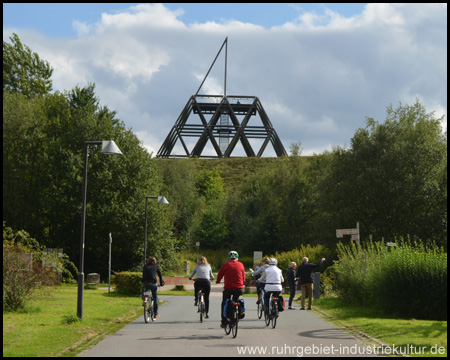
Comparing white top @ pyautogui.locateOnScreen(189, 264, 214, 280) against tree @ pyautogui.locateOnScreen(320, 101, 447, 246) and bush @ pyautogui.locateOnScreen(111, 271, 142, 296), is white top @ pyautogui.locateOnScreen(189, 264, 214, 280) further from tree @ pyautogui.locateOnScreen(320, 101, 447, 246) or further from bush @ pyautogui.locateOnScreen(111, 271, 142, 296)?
tree @ pyautogui.locateOnScreen(320, 101, 447, 246)

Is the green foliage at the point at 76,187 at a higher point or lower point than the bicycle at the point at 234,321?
higher

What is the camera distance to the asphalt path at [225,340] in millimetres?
11539

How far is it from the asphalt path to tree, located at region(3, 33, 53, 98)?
51.8 meters

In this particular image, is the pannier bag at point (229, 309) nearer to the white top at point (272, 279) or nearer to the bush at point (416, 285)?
the white top at point (272, 279)

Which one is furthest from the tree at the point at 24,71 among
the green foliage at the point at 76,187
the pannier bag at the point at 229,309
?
the pannier bag at the point at 229,309

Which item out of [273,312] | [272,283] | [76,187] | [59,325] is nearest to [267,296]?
[272,283]

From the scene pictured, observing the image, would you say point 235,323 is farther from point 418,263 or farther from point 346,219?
point 346,219

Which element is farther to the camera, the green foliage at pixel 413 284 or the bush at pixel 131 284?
the bush at pixel 131 284

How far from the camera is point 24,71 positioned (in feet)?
225

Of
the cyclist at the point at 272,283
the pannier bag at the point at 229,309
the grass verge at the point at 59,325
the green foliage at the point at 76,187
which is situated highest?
the green foliage at the point at 76,187

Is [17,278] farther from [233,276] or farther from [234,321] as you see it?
[234,321]

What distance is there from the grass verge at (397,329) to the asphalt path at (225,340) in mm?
653

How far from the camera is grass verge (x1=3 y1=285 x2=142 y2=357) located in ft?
40.0

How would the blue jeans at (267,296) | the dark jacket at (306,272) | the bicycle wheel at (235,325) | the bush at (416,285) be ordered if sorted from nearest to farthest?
1. the bicycle wheel at (235,325)
2. the blue jeans at (267,296)
3. the bush at (416,285)
4. the dark jacket at (306,272)
